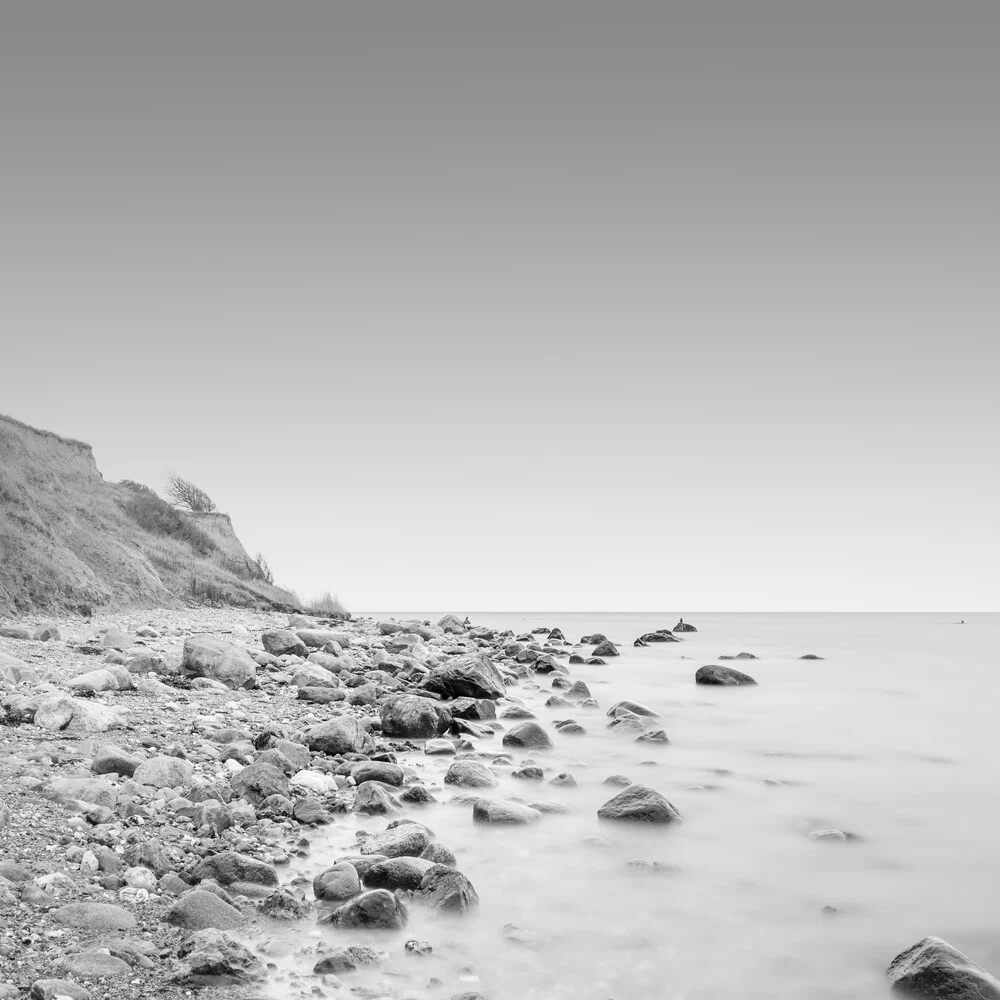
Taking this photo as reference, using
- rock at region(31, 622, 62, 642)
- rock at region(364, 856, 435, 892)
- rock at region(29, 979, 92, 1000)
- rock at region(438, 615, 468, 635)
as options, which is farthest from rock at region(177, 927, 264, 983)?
rock at region(438, 615, 468, 635)

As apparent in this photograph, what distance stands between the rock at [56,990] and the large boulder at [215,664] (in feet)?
23.5

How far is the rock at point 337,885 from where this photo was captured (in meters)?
4.14

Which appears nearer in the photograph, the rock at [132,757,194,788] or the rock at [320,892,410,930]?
the rock at [320,892,410,930]

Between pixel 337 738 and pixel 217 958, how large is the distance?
420cm

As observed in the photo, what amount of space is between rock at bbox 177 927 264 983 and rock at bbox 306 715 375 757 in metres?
3.96

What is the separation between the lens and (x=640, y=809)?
6.22 metres

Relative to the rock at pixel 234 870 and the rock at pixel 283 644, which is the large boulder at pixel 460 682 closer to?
the rock at pixel 283 644

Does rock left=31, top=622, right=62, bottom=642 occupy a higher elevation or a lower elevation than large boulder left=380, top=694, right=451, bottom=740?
higher

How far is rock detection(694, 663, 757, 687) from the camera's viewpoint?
17125mm

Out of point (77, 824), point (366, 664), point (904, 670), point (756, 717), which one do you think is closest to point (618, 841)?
point (77, 824)

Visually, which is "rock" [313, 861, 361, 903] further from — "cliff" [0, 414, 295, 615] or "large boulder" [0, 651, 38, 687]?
"cliff" [0, 414, 295, 615]

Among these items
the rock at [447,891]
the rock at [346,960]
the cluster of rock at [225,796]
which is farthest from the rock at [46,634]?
the rock at [346,960]

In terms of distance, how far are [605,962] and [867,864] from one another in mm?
2881

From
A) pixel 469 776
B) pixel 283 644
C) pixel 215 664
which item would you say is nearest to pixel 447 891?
pixel 469 776
